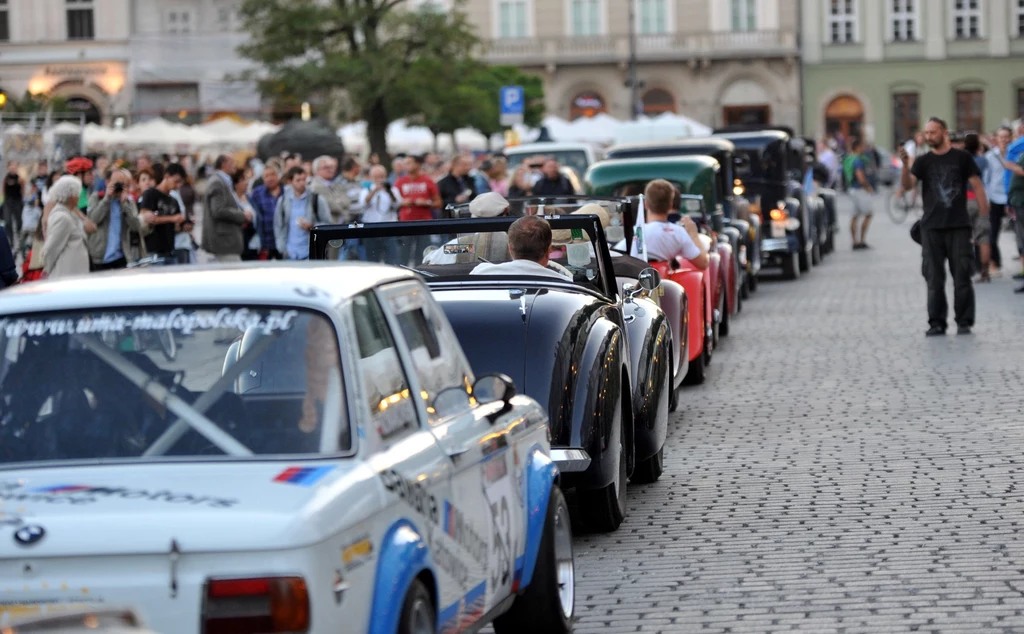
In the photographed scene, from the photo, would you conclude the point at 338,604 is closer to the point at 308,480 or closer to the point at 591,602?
the point at 308,480

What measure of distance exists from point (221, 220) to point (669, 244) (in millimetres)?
5616

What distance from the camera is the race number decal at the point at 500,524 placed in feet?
16.9

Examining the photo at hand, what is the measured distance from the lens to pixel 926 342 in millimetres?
15594

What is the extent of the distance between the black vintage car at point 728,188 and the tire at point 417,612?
13876 millimetres

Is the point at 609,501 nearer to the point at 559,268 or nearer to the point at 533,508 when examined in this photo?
the point at 559,268

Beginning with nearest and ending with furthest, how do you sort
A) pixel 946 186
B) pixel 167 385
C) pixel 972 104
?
1. pixel 167 385
2. pixel 946 186
3. pixel 972 104

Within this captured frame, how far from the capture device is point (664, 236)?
1341 centimetres

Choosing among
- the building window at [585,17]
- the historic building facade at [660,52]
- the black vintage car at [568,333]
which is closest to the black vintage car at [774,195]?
the black vintage car at [568,333]

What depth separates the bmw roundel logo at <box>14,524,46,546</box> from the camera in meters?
3.86

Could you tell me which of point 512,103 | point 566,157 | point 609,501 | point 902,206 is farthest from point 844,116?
point 609,501

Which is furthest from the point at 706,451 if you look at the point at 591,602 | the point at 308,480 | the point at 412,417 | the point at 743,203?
the point at 743,203

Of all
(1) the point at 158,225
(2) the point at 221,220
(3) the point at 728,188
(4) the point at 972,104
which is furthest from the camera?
(4) the point at 972,104

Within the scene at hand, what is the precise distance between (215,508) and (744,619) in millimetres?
2805

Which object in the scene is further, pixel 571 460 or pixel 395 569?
pixel 571 460
